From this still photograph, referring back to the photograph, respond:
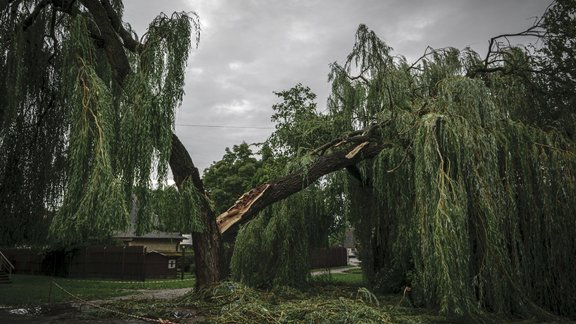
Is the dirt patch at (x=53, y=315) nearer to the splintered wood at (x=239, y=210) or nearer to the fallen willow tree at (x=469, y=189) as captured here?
the splintered wood at (x=239, y=210)

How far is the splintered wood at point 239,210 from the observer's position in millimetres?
9141

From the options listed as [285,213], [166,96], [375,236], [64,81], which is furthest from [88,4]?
[375,236]

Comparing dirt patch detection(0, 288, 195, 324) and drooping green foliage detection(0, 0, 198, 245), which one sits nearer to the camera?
drooping green foliage detection(0, 0, 198, 245)

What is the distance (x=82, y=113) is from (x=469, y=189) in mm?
5482

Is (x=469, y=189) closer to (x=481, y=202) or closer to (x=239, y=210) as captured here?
(x=481, y=202)

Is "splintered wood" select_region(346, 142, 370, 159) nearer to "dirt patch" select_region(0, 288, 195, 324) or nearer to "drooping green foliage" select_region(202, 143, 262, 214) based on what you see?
"dirt patch" select_region(0, 288, 195, 324)

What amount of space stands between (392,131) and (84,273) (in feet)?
53.8

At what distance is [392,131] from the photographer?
8.41 m

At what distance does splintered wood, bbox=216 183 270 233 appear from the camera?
9.14 m

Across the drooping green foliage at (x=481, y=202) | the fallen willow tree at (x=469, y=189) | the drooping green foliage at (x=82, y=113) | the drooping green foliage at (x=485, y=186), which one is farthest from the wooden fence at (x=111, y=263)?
the drooping green foliage at (x=481, y=202)

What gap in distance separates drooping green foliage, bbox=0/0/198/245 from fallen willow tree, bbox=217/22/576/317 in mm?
3423

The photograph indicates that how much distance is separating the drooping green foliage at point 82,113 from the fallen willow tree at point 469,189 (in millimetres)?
3423

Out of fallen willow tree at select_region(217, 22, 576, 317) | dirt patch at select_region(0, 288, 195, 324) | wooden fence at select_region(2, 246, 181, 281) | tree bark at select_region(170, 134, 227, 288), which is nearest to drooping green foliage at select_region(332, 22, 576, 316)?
fallen willow tree at select_region(217, 22, 576, 317)

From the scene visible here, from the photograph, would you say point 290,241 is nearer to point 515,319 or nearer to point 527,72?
point 515,319
